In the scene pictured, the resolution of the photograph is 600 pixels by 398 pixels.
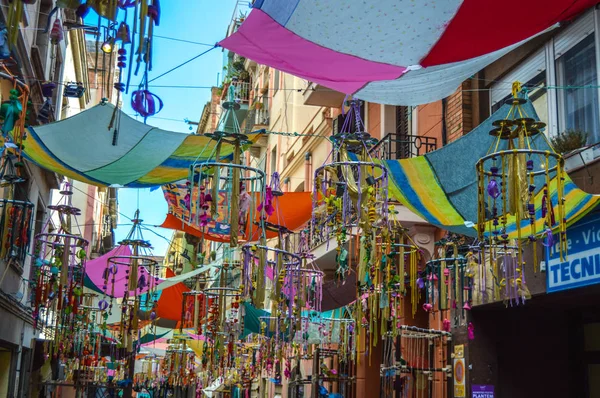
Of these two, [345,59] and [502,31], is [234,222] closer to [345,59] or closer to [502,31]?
[345,59]

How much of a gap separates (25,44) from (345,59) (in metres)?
6.54

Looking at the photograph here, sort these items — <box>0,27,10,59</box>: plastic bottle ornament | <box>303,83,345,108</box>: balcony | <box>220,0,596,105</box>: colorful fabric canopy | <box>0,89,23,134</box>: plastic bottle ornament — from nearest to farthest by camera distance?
<box>220,0,596,105</box>: colorful fabric canopy, <box>0,89,23,134</box>: plastic bottle ornament, <box>0,27,10,59</box>: plastic bottle ornament, <box>303,83,345,108</box>: balcony

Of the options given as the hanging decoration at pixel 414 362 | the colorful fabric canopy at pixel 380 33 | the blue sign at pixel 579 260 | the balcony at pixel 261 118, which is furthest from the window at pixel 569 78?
the balcony at pixel 261 118

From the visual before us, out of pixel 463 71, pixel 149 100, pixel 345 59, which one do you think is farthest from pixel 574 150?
pixel 149 100

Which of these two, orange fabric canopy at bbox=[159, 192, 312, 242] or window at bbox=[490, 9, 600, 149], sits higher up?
window at bbox=[490, 9, 600, 149]

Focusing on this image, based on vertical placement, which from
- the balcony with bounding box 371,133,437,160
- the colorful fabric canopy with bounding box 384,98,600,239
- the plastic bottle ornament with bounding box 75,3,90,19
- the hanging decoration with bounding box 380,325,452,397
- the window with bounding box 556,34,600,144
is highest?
the balcony with bounding box 371,133,437,160

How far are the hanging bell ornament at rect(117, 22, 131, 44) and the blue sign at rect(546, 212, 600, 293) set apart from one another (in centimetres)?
501

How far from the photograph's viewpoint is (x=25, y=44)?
10586 mm

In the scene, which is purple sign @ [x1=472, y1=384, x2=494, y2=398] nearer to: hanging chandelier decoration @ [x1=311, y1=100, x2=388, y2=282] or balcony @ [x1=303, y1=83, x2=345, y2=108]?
hanging chandelier decoration @ [x1=311, y1=100, x2=388, y2=282]

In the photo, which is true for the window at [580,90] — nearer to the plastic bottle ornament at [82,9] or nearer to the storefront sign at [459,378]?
the storefront sign at [459,378]

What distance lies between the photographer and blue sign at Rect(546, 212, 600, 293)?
23.2 feet

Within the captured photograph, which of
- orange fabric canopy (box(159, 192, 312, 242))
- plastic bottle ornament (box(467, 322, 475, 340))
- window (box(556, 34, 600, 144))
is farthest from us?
orange fabric canopy (box(159, 192, 312, 242))

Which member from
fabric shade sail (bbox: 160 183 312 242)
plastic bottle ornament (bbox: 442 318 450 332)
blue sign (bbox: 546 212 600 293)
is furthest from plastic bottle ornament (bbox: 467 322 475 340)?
fabric shade sail (bbox: 160 183 312 242)

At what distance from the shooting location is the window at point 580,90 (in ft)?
26.2
